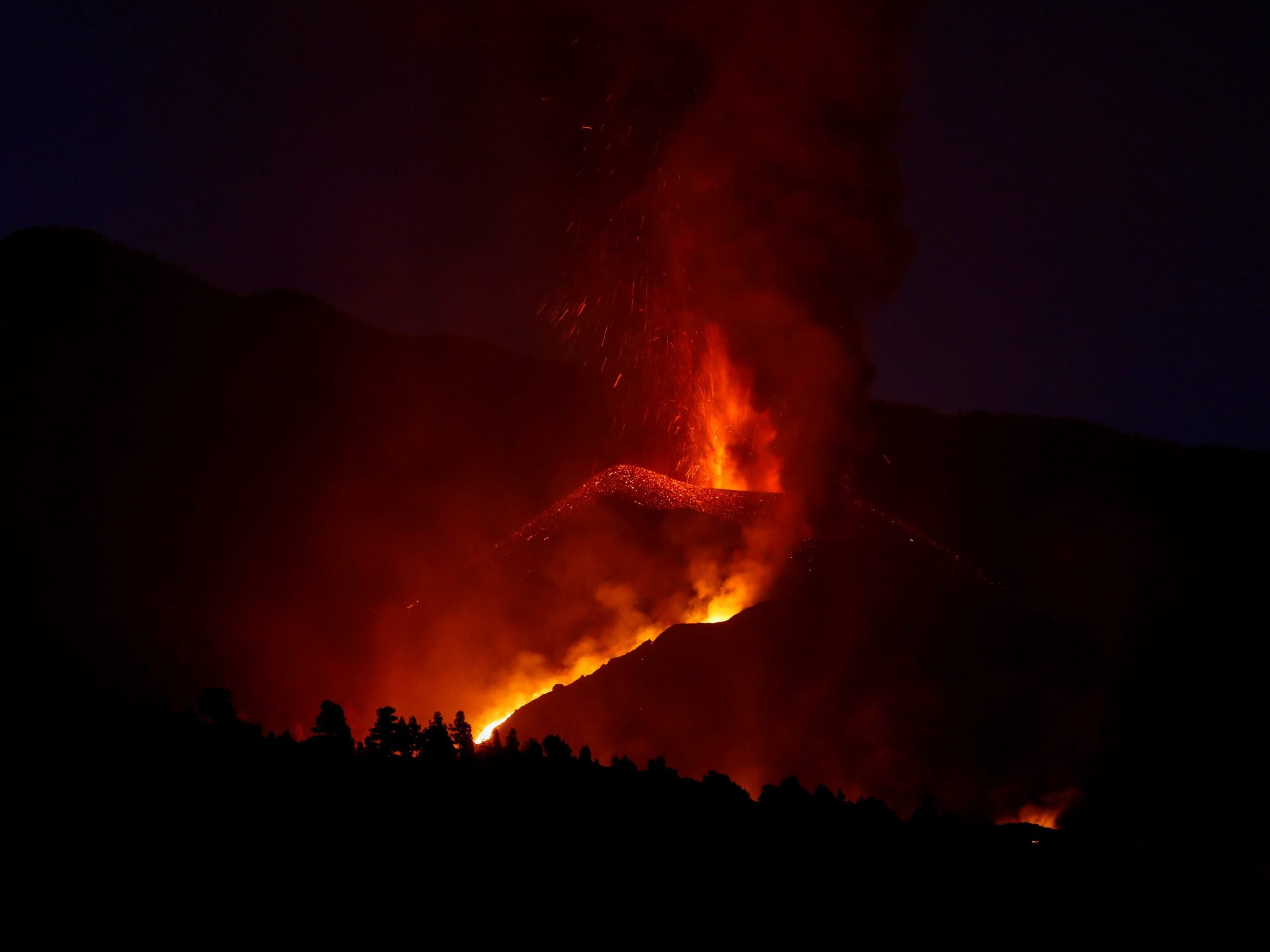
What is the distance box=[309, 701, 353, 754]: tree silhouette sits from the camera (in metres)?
10.7

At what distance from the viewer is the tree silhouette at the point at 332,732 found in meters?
10.7

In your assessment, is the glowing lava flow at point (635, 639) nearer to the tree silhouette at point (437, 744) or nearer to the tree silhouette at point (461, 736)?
the tree silhouette at point (461, 736)

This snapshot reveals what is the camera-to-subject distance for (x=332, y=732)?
11703 millimetres

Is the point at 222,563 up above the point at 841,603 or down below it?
above

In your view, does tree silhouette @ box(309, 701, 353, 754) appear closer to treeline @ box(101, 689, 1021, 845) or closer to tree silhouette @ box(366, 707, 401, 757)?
treeline @ box(101, 689, 1021, 845)

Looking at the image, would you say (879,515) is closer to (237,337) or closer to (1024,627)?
(1024,627)

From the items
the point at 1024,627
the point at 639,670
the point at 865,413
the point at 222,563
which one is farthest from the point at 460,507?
the point at 1024,627

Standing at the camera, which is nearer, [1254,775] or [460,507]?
[1254,775]

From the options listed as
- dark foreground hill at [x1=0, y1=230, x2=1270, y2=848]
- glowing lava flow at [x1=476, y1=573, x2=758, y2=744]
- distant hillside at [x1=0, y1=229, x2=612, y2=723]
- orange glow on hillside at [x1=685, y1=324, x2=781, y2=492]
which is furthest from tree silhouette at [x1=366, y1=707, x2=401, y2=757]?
orange glow on hillside at [x1=685, y1=324, x2=781, y2=492]

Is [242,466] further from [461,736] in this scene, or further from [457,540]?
[461,736]

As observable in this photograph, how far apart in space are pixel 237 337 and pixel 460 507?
10.4 metres

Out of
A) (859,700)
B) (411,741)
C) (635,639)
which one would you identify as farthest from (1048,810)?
(411,741)

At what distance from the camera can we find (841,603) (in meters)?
18.0

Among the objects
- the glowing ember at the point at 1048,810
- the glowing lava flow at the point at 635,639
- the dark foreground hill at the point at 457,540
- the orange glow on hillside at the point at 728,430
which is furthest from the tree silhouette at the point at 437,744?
the orange glow on hillside at the point at 728,430
